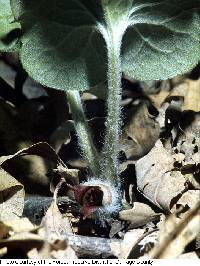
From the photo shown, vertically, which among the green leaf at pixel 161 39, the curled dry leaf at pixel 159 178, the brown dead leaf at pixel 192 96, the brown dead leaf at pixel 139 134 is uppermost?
the green leaf at pixel 161 39

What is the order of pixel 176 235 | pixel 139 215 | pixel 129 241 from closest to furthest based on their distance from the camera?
pixel 176 235, pixel 129 241, pixel 139 215

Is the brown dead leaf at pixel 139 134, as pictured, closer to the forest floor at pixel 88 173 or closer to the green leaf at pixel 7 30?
the forest floor at pixel 88 173

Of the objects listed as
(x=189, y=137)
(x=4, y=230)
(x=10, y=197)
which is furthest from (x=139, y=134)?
(x=4, y=230)

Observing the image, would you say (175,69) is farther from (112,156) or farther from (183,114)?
(112,156)

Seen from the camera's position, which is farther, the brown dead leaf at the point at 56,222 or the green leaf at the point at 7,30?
the green leaf at the point at 7,30

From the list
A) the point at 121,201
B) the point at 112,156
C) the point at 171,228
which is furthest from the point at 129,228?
the point at 171,228

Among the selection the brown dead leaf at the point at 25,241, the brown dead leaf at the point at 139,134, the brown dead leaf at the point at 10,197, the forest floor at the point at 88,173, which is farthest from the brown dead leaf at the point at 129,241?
the brown dead leaf at the point at 139,134

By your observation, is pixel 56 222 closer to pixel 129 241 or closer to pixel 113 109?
pixel 129 241

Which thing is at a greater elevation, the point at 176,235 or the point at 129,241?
the point at 176,235

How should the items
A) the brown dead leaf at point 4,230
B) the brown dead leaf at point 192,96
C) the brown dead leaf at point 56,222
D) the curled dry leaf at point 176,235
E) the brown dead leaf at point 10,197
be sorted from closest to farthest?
the curled dry leaf at point 176,235, the brown dead leaf at point 4,230, the brown dead leaf at point 56,222, the brown dead leaf at point 10,197, the brown dead leaf at point 192,96
